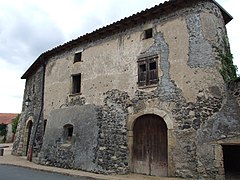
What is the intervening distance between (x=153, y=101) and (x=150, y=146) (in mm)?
1929

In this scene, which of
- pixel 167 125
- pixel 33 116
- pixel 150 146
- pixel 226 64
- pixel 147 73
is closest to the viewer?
pixel 167 125

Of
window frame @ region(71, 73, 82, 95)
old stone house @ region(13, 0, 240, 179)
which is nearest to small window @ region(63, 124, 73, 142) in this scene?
old stone house @ region(13, 0, 240, 179)

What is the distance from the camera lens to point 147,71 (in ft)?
34.0

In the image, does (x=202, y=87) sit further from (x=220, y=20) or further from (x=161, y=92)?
(x=220, y=20)

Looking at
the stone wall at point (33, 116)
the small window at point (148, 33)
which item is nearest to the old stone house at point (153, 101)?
the small window at point (148, 33)

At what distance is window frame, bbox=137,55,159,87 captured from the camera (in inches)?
399

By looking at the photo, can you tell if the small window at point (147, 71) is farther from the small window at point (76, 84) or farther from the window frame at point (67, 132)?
the window frame at point (67, 132)

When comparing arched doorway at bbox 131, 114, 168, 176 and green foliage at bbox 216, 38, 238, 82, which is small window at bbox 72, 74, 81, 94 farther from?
green foliage at bbox 216, 38, 238, 82

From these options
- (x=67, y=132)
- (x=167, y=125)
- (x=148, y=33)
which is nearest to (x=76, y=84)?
(x=67, y=132)

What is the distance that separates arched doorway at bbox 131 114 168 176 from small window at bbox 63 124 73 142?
3991mm

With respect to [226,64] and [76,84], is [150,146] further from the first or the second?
[76,84]

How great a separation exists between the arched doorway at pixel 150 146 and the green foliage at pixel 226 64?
10.5ft

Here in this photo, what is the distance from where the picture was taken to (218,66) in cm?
922

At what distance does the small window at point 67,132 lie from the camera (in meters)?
12.4
